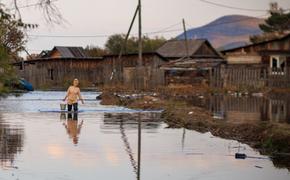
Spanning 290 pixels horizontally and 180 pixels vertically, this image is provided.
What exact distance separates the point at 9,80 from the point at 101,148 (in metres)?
5.93

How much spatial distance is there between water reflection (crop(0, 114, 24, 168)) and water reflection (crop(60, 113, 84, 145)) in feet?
4.19

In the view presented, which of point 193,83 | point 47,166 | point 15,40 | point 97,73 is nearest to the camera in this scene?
point 15,40

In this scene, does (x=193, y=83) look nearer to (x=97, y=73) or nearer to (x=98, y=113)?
(x=97, y=73)

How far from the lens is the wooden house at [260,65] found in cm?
4966

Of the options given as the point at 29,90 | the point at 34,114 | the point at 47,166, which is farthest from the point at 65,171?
the point at 29,90

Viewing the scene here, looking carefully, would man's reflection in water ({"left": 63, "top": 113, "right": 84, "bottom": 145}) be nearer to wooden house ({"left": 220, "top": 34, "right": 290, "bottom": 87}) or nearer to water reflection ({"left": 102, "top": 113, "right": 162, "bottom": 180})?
water reflection ({"left": 102, "top": 113, "right": 162, "bottom": 180})

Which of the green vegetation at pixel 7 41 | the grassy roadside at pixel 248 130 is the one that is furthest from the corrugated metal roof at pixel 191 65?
the green vegetation at pixel 7 41

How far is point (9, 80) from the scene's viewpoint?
889cm

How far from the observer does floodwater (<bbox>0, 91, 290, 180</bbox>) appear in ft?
36.9

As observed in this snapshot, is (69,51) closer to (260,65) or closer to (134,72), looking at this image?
(134,72)

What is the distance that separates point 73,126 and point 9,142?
4.83 metres

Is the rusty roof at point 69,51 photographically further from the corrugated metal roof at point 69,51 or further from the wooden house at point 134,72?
the wooden house at point 134,72

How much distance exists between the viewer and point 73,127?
785 inches

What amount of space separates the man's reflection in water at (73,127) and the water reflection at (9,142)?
1.28 m
